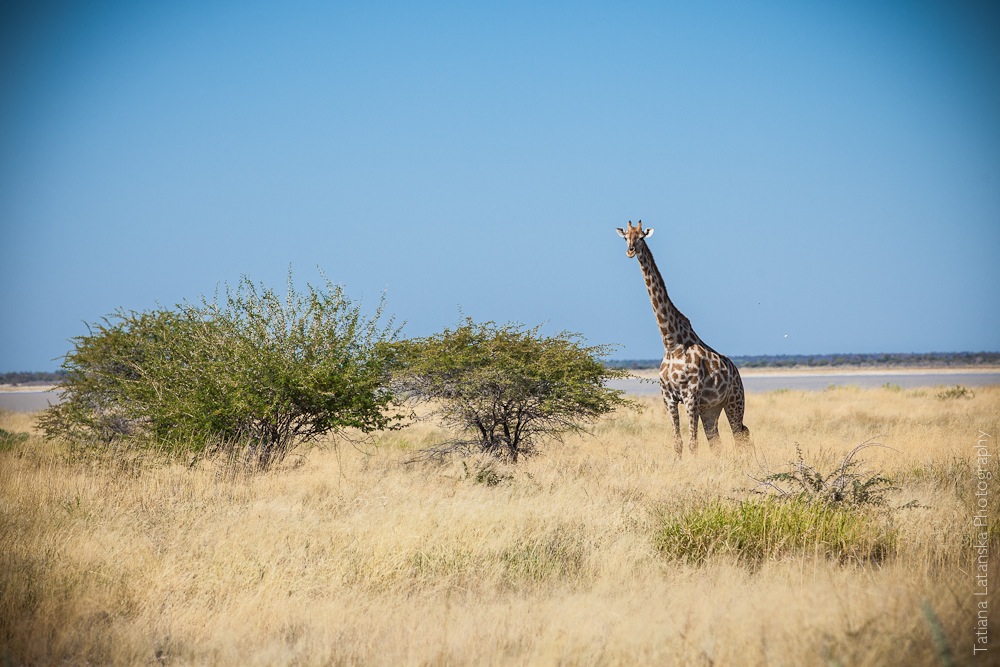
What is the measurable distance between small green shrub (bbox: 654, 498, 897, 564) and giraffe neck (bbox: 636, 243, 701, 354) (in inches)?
263

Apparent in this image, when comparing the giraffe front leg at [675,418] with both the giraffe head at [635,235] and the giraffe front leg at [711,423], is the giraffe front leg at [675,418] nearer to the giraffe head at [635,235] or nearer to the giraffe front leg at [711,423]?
the giraffe front leg at [711,423]

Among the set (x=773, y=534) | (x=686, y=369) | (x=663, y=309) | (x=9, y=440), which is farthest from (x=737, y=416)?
(x=9, y=440)

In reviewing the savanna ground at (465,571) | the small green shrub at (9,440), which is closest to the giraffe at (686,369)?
the savanna ground at (465,571)

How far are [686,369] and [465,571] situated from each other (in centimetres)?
821

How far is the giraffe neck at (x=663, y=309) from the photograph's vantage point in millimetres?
14938

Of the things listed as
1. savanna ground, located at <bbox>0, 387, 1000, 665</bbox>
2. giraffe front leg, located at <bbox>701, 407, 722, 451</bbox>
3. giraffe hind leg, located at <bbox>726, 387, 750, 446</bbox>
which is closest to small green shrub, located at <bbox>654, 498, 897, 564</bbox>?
savanna ground, located at <bbox>0, 387, 1000, 665</bbox>

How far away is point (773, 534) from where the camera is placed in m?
7.91

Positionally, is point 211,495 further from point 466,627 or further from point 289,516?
point 466,627

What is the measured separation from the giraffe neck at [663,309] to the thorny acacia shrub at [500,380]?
3.73 ft

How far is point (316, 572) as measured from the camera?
23.5 ft

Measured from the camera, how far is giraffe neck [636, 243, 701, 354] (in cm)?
1494

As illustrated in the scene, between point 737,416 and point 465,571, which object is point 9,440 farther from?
point 737,416

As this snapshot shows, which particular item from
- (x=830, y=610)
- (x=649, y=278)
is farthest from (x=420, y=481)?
(x=830, y=610)

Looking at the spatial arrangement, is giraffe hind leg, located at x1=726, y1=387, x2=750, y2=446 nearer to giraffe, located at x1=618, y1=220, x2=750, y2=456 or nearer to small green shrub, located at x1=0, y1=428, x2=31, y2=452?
giraffe, located at x1=618, y1=220, x2=750, y2=456
